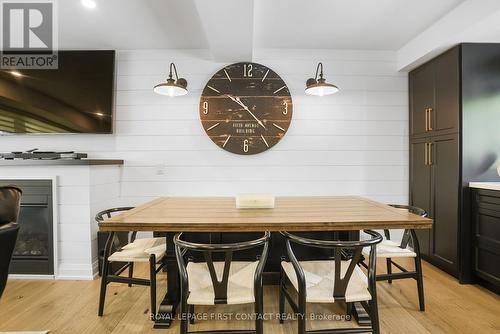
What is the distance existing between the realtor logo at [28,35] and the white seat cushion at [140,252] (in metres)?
2.28

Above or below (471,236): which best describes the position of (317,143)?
above

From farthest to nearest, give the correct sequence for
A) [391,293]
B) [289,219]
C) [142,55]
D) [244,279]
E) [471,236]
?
[142,55] → [471,236] → [391,293] → [289,219] → [244,279]

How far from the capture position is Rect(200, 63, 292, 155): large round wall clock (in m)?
3.21

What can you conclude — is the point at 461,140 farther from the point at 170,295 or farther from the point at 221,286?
the point at 170,295

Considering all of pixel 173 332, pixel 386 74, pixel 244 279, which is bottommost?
pixel 173 332

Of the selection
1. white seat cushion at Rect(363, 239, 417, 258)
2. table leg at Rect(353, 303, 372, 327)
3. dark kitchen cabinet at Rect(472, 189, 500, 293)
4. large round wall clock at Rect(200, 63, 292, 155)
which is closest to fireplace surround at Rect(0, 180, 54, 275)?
large round wall clock at Rect(200, 63, 292, 155)

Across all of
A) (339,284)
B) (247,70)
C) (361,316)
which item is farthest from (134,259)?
(247,70)

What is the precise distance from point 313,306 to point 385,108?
2.51 m

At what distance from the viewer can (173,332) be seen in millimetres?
1803

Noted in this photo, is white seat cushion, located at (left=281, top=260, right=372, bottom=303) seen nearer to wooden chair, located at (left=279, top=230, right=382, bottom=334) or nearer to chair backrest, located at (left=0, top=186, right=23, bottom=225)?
wooden chair, located at (left=279, top=230, right=382, bottom=334)

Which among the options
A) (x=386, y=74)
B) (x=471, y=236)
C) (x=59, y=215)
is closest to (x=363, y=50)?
(x=386, y=74)

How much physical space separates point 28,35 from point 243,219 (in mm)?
3082

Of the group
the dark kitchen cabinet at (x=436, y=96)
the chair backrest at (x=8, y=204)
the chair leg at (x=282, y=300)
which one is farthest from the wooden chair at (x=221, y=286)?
the dark kitchen cabinet at (x=436, y=96)

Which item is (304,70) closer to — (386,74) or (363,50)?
(363,50)
